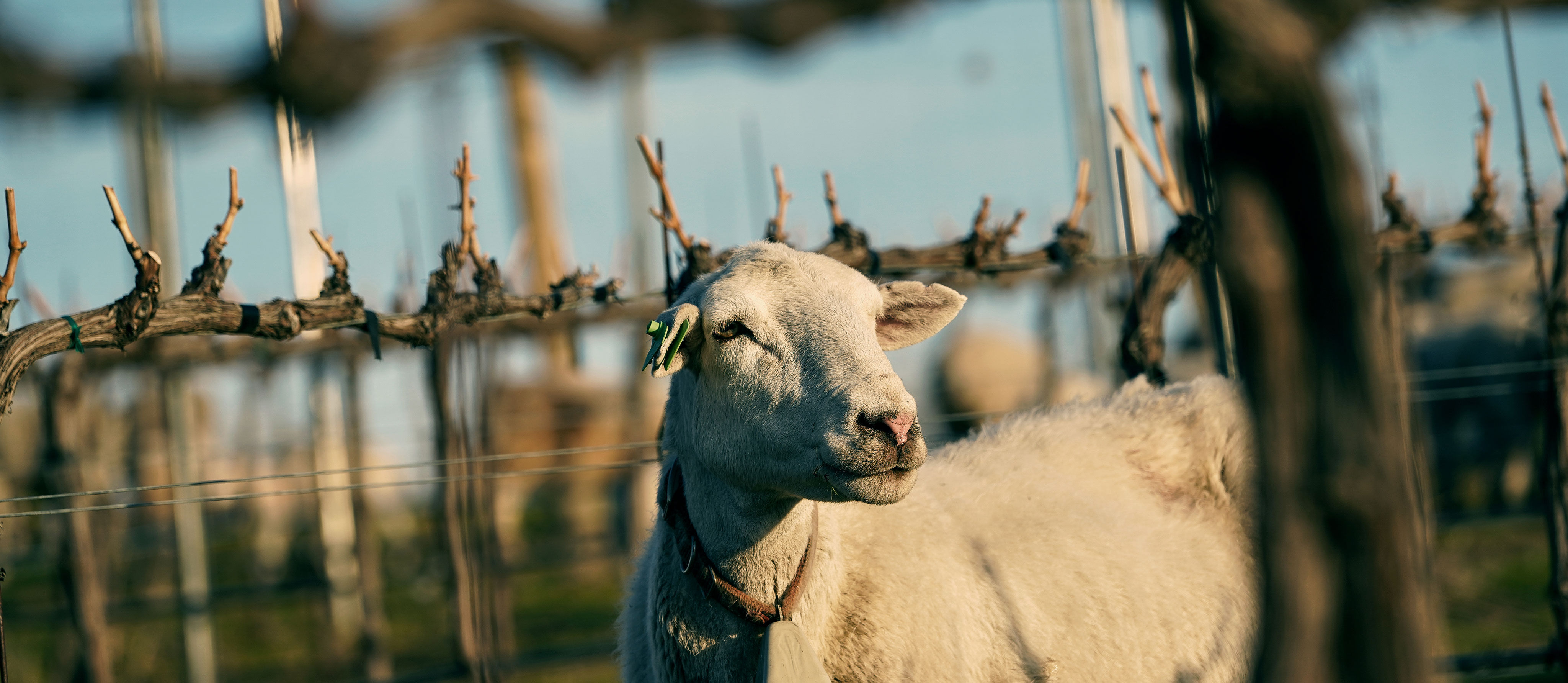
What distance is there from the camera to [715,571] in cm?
349

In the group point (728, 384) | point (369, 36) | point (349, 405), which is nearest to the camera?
point (369, 36)

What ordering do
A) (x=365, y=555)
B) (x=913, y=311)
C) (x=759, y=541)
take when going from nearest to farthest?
(x=759, y=541) < (x=913, y=311) < (x=365, y=555)

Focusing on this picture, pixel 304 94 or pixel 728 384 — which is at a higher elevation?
pixel 304 94

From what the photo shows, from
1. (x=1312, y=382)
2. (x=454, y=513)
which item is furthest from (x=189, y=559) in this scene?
(x=1312, y=382)

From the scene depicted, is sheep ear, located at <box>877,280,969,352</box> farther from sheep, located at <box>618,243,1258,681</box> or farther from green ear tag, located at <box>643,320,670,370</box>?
green ear tag, located at <box>643,320,670,370</box>

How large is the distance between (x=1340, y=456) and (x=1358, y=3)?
65 centimetres

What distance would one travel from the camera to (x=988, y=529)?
4.07 meters

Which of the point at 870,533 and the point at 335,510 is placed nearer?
the point at 870,533

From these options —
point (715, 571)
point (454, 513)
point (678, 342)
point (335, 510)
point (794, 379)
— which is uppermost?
point (678, 342)

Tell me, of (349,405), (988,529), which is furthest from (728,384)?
(349,405)

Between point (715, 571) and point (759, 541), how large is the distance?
161 mm

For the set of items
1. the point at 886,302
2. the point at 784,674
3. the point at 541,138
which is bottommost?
the point at 784,674

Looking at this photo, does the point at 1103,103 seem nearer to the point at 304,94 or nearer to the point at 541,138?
the point at 304,94

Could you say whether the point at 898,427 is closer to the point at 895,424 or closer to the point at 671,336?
the point at 895,424
